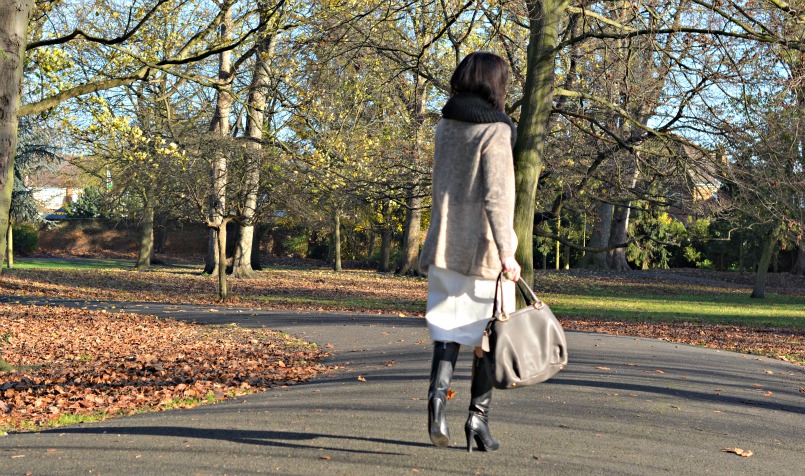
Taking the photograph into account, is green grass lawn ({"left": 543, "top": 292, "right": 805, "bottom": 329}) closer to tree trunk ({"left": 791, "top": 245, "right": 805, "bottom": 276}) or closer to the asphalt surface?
the asphalt surface

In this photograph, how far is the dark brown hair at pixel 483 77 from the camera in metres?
4.45

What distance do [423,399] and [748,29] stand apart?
25.5 ft

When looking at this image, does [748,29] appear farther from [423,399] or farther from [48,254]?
[48,254]

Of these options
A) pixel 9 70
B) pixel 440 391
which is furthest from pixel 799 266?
pixel 440 391

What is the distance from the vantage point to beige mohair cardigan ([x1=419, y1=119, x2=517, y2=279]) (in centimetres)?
432

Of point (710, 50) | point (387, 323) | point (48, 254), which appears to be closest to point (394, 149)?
point (387, 323)

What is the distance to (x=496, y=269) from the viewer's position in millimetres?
4395

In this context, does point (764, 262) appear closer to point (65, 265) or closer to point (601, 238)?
point (601, 238)

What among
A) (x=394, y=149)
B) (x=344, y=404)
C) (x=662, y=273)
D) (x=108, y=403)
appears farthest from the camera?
(x=662, y=273)

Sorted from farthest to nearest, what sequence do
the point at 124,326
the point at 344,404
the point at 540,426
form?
the point at 124,326
the point at 344,404
the point at 540,426

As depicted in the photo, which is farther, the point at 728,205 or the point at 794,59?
the point at 728,205

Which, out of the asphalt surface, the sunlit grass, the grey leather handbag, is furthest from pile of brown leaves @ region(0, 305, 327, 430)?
the sunlit grass

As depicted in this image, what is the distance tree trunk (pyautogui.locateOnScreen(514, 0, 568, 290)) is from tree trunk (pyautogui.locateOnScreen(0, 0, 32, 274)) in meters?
6.44

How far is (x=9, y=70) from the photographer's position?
845 cm
